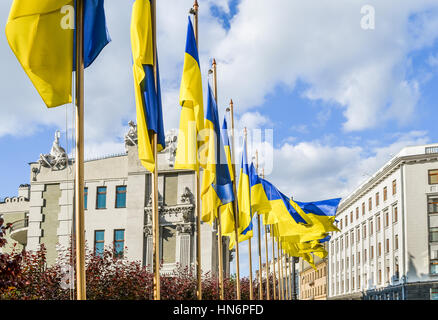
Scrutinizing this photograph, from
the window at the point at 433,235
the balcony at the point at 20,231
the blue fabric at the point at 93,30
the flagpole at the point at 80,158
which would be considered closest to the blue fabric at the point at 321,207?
the blue fabric at the point at 93,30

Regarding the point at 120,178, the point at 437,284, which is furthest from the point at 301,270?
the point at 120,178

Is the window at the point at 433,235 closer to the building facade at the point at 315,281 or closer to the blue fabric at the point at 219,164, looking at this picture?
the building facade at the point at 315,281

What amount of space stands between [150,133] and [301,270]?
125279 millimetres

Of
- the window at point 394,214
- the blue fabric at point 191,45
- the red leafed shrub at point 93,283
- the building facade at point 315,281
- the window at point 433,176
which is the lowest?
the building facade at point 315,281

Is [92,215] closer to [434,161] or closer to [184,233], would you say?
[184,233]

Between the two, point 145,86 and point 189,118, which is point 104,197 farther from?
point 145,86

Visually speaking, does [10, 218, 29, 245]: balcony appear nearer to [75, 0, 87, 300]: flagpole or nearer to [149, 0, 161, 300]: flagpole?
[149, 0, 161, 300]: flagpole

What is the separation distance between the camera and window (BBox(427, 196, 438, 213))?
70.6 meters

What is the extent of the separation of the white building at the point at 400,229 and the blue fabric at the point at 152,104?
60274 mm

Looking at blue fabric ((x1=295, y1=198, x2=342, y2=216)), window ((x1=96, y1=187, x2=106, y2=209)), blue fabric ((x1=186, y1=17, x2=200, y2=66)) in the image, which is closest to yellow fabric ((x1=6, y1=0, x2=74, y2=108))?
blue fabric ((x1=186, y1=17, x2=200, y2=66))

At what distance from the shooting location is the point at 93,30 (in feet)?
35.5

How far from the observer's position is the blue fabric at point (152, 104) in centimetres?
1244

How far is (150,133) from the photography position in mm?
12672

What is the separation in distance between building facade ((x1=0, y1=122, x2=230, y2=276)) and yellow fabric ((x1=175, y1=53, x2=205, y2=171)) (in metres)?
27.3
